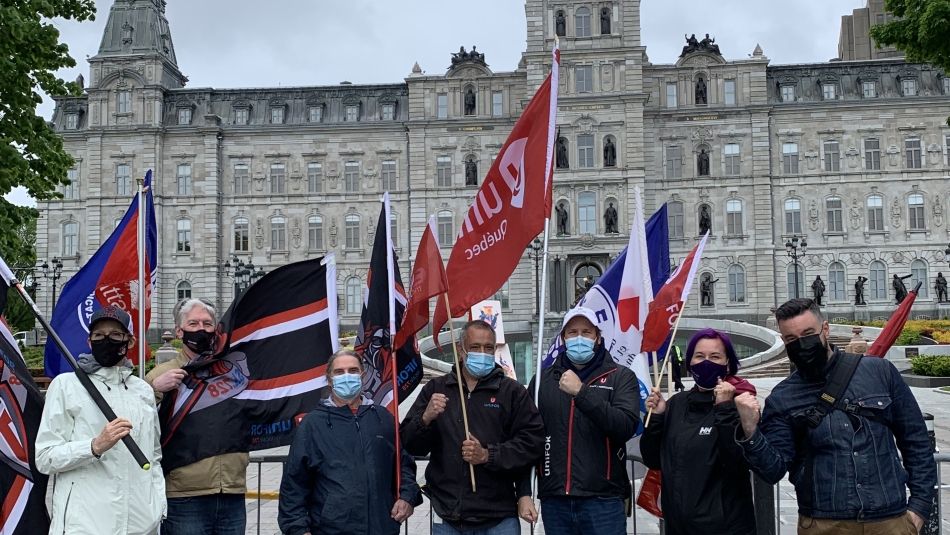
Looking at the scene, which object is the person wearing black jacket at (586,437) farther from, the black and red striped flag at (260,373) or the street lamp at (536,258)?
the street lamp at (536,258)

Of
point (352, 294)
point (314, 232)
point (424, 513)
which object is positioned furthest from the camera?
point (314, 232)

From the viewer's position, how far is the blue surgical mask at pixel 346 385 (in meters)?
5.32

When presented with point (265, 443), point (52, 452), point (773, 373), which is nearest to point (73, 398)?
point (52, 452)

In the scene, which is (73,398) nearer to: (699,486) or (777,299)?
(699,486)

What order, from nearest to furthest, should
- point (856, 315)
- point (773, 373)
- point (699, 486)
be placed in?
1. point (699, 486)
2. point (773, 373)
3. point (856, 315)

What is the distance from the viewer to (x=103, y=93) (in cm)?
4819

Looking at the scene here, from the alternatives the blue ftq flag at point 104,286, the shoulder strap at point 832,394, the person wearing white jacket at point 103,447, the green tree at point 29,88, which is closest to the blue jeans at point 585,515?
the shoulder strap at point 832,394

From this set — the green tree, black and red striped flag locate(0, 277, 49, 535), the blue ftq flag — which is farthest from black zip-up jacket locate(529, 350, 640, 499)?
the green tree

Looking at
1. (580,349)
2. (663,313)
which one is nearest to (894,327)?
(663,313)

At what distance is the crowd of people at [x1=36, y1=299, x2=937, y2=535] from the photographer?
4.59 m

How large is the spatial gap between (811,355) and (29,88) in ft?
46.7

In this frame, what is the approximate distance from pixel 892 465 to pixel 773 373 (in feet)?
83.6

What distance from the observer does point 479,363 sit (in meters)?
5.34

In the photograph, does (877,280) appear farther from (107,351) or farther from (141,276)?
(107,351)
